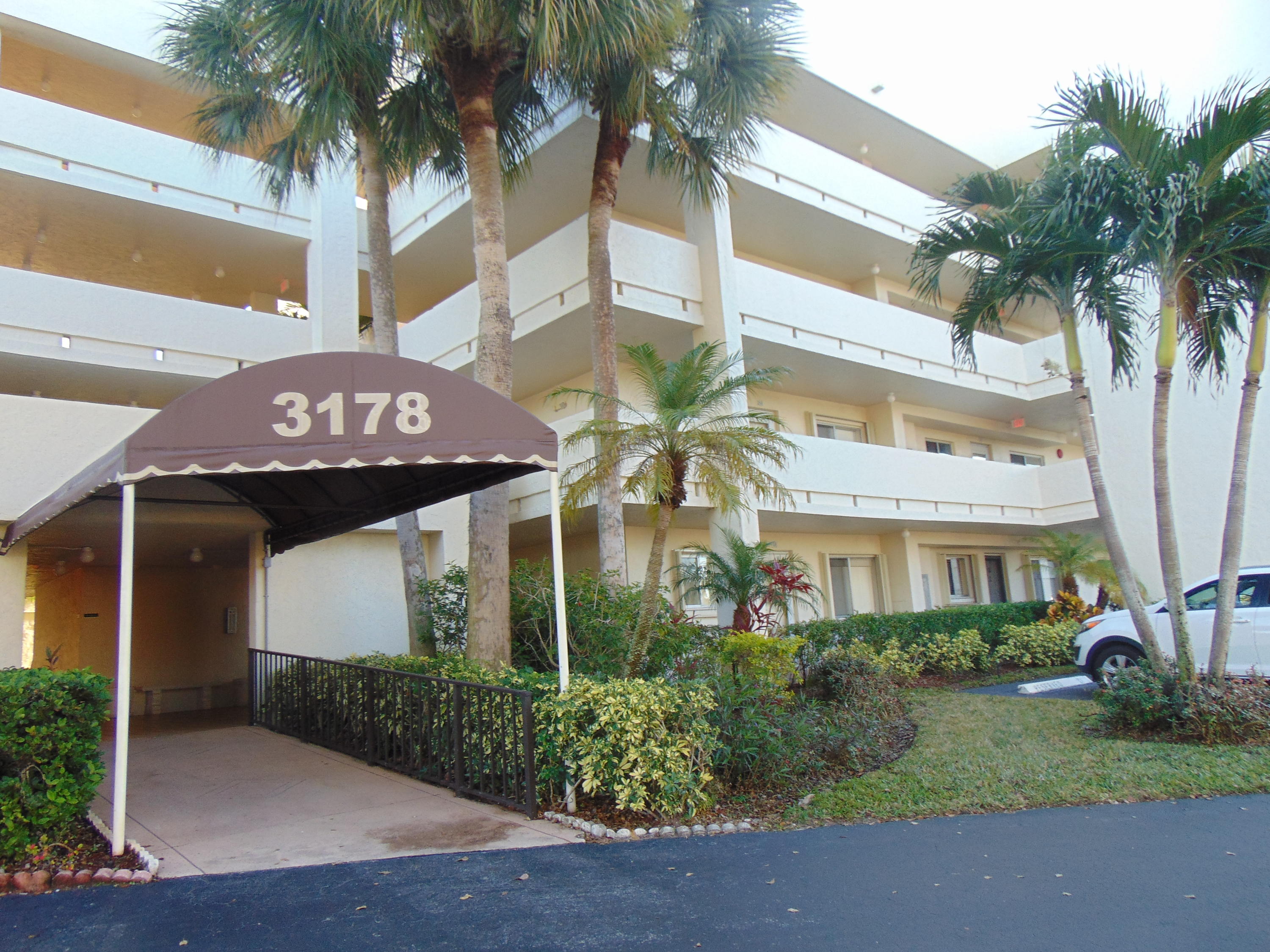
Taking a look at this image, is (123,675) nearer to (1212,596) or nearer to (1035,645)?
(1212,596)

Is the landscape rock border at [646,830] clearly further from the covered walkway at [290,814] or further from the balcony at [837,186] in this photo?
the balcony at [837,186]

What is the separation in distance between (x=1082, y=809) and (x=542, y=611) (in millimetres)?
5802

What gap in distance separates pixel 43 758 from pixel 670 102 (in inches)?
419

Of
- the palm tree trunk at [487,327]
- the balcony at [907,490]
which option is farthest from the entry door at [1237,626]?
the palm tree trunk at [487,327]

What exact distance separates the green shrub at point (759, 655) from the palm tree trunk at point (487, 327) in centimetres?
273

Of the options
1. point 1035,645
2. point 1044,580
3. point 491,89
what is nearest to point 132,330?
point 491,89

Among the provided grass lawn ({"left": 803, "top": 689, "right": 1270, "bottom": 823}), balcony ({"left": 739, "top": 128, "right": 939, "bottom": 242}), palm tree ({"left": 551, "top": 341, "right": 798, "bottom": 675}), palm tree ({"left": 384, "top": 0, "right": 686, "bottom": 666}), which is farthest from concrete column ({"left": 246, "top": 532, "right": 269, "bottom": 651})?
balcony ({"left": 739, "top": 128, "right": 939, "bottom": 242})

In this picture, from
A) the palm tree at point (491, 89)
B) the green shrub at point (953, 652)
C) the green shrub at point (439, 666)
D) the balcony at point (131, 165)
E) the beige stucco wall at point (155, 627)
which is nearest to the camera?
the green shrub at point (439, 666)

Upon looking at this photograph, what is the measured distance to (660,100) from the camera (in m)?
12.0

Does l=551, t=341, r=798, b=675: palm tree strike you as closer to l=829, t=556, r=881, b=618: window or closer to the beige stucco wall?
l=829, t=556, r=881, b=618: window

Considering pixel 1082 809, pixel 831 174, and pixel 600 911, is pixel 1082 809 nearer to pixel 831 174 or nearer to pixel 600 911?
pixel 600 911

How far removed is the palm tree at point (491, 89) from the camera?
8.84 metres

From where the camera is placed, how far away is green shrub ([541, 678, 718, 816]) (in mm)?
6344

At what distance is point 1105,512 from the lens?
9.54 meters
